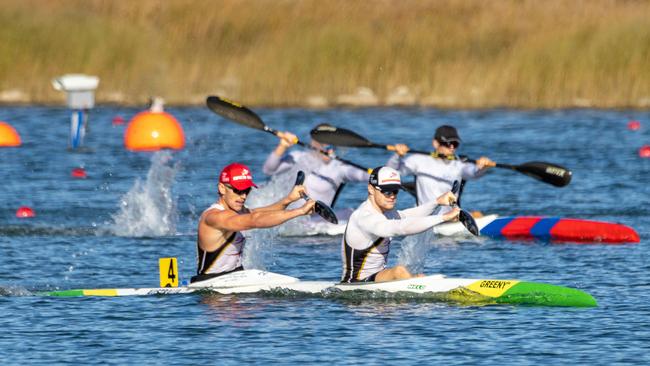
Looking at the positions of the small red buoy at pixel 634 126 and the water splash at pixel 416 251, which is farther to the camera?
the small red buoy at pixel 634 126

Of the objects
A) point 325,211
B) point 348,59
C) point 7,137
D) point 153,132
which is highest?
point 348,59

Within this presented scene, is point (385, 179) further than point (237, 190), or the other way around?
point (237, 190)

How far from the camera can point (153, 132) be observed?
89.4ft

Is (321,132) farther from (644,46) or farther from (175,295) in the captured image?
(644,46)

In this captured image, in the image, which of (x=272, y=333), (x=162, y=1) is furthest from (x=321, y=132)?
(x=162, y=1)

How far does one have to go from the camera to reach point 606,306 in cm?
1464

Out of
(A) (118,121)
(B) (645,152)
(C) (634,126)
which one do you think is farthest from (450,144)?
(A) (118,121)

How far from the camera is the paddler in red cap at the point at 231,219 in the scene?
1425 cm

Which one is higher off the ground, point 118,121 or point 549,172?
point 118,121

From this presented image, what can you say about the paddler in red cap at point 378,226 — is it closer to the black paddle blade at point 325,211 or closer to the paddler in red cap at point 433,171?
the black paddle blade at point 325,211

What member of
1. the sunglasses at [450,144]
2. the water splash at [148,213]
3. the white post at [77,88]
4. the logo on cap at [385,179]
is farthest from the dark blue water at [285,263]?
the sunglasses at [450,144]

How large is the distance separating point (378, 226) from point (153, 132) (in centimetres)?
1354

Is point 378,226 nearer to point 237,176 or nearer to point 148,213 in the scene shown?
point 237,176

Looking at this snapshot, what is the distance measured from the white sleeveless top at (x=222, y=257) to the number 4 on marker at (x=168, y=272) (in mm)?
258
